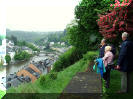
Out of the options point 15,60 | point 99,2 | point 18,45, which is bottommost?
point 15,60

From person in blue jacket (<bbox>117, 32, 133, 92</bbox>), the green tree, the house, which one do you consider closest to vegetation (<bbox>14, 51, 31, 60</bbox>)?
the house

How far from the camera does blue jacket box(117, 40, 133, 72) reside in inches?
140

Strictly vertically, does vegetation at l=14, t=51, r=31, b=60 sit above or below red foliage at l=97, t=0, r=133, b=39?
below

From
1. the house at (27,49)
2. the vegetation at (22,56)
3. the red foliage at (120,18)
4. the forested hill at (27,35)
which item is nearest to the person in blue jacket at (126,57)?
the red foliage at (120,18)

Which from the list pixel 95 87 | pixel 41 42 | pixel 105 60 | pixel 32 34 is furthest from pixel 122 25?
pixel 32 34

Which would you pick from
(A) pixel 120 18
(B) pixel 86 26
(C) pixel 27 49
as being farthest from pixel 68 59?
(C) pixel 27 49

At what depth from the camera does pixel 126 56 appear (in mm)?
3592

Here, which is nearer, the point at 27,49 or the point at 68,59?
the point at 68,59

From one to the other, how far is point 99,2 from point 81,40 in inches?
136

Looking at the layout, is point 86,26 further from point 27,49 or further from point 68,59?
point 27,49

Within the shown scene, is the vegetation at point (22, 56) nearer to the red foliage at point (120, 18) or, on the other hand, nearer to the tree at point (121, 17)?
the red foliage at point (120, 18)

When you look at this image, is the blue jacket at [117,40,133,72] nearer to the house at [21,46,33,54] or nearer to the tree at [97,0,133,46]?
the tree at [97,0,133,46]

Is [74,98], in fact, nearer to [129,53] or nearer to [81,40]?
[129,53]

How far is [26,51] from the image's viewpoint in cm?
3819
